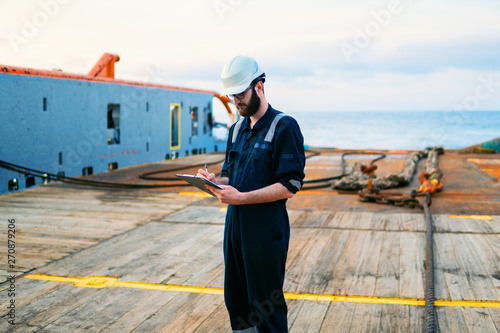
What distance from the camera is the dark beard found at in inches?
103

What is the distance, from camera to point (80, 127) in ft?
36.2

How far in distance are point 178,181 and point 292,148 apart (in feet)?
26.3

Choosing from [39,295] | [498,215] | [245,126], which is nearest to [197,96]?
[498,215]

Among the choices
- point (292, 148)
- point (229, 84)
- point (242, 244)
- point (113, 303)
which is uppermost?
point (229, 84)

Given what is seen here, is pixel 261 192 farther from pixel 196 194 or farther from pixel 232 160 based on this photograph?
pixel 196 194

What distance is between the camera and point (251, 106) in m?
2.63

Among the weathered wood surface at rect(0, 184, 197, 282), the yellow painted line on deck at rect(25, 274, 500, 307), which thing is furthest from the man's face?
the weathered wood surface at rect(0, 184, 197, 282)

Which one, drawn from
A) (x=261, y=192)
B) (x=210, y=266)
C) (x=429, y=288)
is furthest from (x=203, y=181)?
(x=210, y=266)

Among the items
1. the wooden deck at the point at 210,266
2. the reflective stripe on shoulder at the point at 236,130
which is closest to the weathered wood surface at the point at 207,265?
the wooden deck at the point at 210,266

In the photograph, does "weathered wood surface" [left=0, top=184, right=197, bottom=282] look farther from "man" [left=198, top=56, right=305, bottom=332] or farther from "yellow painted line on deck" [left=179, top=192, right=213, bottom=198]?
"man" [left=198, top=56, right=305, bottom=332]

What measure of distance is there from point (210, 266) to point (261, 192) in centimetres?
245

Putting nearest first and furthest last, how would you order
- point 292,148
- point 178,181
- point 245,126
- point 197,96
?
point 292,148 → point 245,126 → point 178,181 → point 197,96

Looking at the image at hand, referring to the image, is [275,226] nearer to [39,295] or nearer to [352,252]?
[39,295]

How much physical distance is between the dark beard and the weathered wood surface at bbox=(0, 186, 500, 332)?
1590 mm
